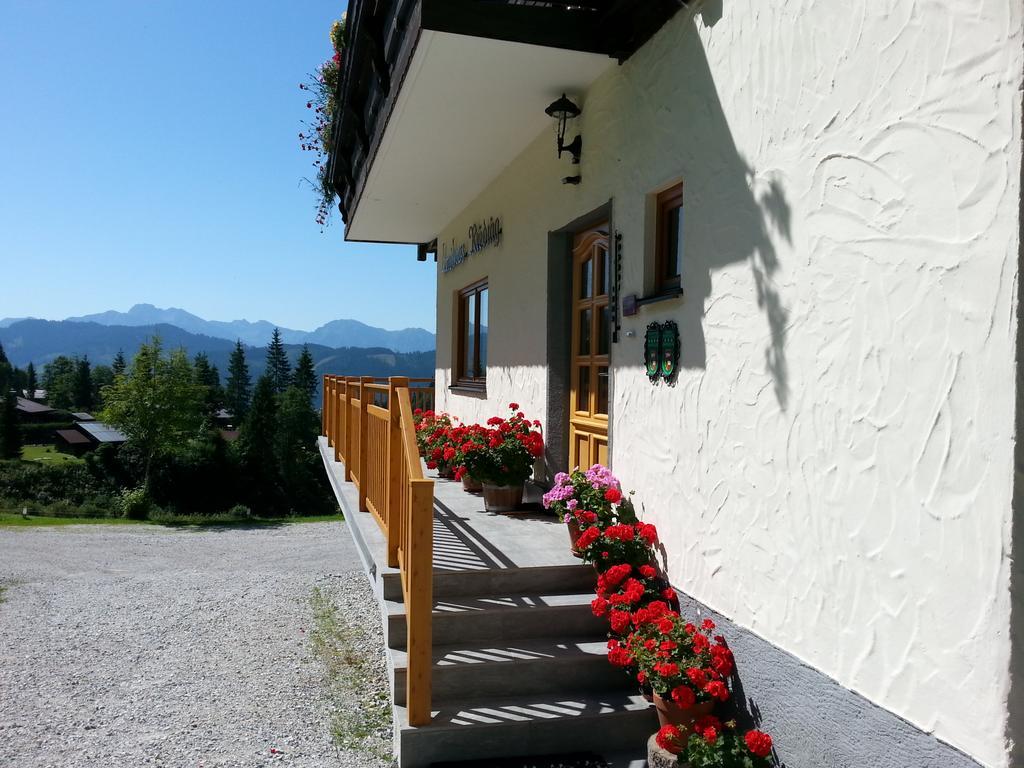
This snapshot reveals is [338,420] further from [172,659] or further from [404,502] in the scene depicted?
[404,502]

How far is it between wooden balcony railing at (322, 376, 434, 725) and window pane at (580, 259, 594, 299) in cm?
168

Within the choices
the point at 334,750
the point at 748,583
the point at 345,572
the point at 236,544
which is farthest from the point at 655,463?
the point at 236,544

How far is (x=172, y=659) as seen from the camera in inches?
345

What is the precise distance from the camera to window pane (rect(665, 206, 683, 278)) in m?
4.36

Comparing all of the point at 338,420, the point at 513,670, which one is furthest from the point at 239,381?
the point at 513,670

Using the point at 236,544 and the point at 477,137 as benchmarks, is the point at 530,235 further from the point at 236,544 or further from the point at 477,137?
the point at 236,544

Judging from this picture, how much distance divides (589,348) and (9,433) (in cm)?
7395

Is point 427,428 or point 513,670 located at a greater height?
point 427,428

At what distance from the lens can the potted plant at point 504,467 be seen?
19.8 ft

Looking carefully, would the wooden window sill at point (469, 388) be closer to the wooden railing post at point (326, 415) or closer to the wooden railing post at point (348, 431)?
the wooden railing post at point (348, 431)

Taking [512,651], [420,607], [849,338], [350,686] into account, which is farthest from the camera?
[350,686]

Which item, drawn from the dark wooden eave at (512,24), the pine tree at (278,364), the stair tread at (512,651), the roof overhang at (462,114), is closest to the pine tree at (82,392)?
the pine tree at (278,364)

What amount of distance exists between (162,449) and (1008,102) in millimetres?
45195

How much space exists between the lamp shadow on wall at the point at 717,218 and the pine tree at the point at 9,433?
75.2 meters
